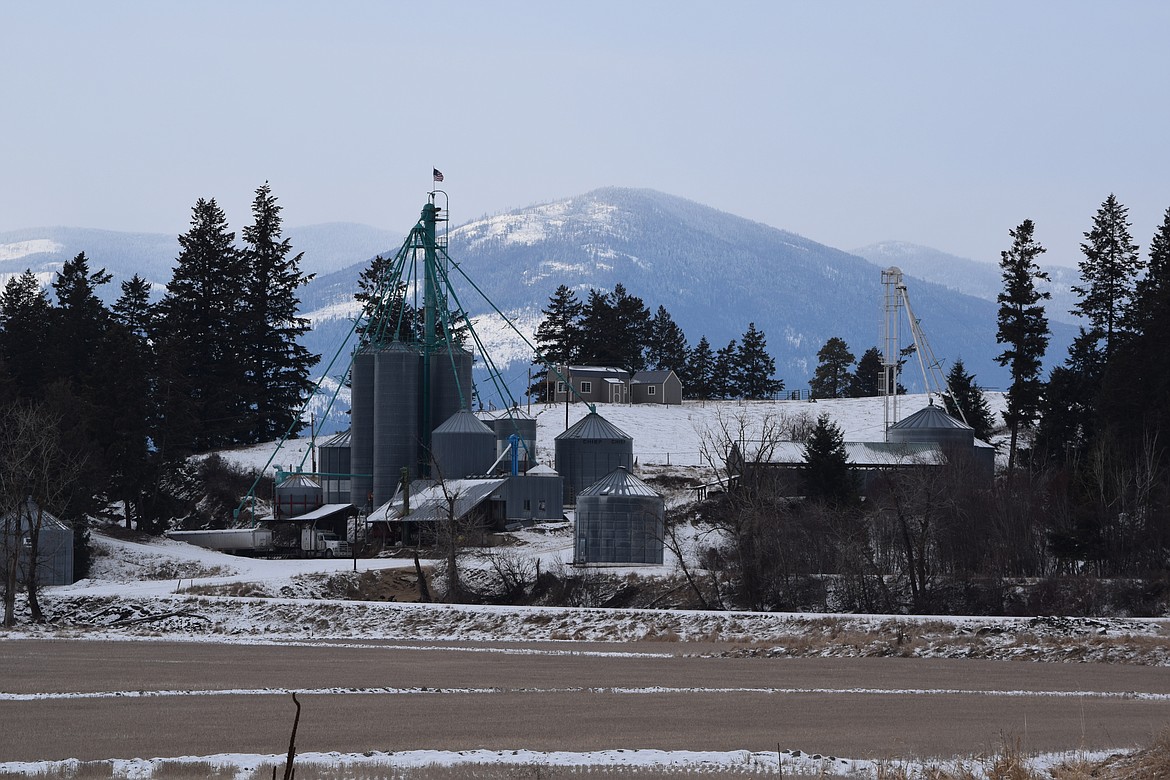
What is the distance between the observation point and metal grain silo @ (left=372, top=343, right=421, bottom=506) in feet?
271

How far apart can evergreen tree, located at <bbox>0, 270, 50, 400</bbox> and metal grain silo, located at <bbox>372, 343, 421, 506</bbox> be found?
913 inches

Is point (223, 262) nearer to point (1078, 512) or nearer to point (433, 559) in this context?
point (433, 559)

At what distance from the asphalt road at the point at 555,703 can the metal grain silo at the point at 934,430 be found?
5032cm

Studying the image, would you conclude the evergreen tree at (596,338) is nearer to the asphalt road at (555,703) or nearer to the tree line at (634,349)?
the tree line at (634,349)

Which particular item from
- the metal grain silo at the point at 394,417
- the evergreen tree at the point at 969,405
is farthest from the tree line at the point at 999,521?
the metal grain silo at the point at 394,417

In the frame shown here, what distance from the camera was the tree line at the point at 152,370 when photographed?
72188 mm

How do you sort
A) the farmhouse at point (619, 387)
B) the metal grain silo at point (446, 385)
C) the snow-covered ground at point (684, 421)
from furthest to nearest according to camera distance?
the farmhouse at point (619, 387)
the snow-covered ground at point (684, 421)
the metal grain silo at point (446, 385)

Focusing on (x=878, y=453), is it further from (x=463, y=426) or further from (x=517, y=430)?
(x=463, y=426)

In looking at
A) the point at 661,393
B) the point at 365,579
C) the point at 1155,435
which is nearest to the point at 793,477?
the point at 1155,435

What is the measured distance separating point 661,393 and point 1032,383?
148 ft

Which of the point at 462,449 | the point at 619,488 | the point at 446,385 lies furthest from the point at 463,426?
the point at 619,488

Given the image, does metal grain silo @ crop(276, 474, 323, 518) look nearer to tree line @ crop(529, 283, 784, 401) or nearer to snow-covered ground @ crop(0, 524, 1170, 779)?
snow-covered ground @ crop(0, 524, 1170, 779)

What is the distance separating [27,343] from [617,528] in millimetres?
52967

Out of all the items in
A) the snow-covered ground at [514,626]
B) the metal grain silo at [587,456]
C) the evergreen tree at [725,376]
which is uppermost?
the evergreen tree at [725,376]
